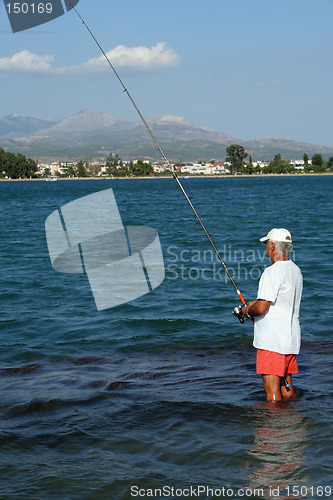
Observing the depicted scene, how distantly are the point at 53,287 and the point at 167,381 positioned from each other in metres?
8.38

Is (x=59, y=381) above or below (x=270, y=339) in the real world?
below

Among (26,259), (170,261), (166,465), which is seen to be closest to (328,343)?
(166,465)

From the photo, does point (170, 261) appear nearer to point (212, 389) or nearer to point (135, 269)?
point (135, 269)

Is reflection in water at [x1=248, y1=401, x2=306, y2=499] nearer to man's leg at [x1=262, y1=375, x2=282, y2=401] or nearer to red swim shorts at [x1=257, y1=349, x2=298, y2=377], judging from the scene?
man's leg at [x1=262, y1=375, x2=282, y2=401]

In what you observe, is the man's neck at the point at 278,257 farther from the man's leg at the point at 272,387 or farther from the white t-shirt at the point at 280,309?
the man's leg at the point at 272,387

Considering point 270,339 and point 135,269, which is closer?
point 270,339

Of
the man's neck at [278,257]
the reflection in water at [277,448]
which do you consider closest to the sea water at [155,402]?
the reflection in water at [277,448]

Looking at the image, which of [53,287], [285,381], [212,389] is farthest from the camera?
[53,287]

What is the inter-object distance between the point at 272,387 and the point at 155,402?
148 centimetres

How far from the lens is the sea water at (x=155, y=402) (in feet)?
18.2

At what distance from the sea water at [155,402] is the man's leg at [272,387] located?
117mm

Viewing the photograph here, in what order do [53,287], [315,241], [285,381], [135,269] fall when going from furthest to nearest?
[315,241]
[135,269]
[53,287]
[285,381]

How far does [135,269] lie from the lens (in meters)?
18.2

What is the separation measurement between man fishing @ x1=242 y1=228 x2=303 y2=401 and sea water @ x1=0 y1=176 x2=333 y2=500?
69cm
